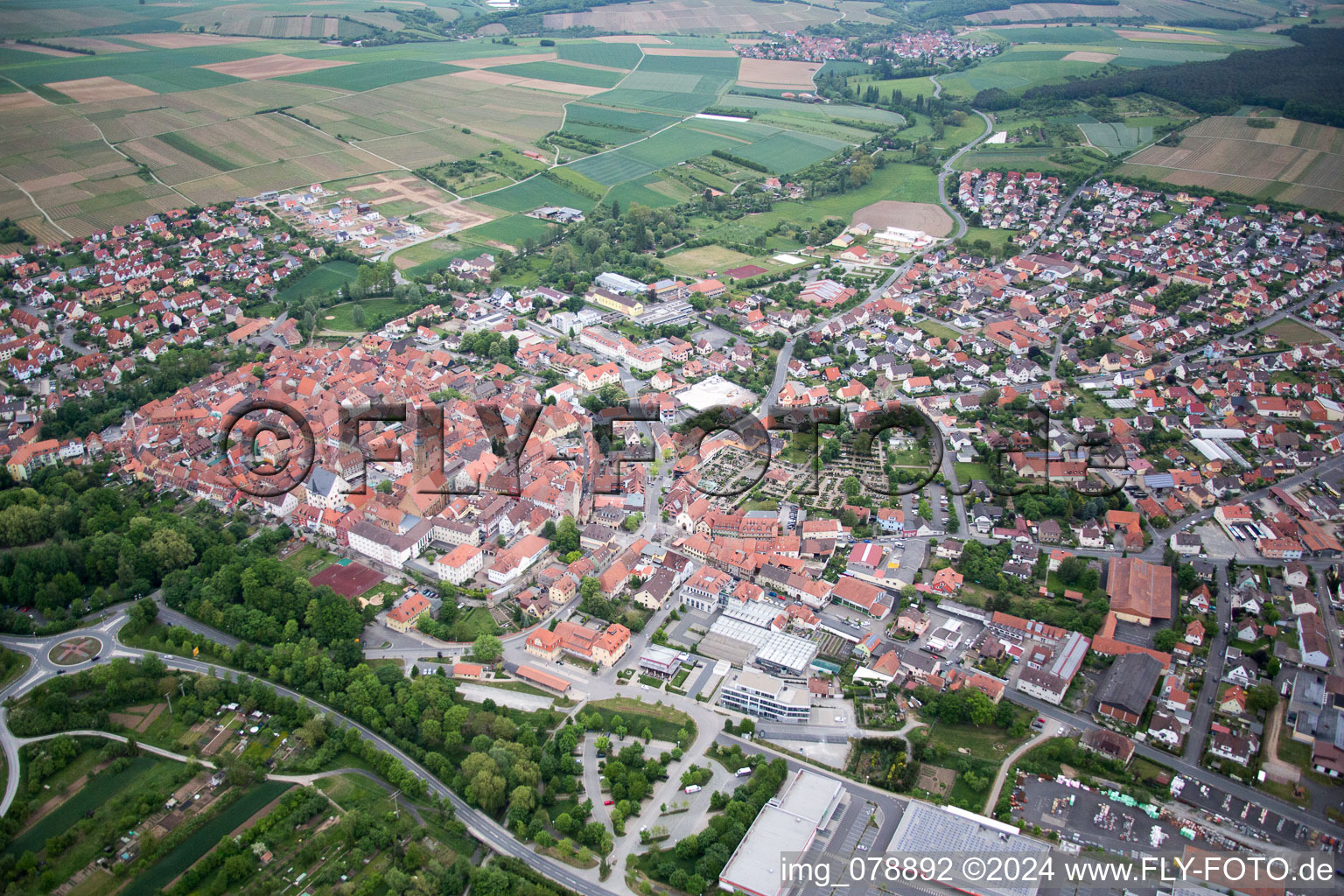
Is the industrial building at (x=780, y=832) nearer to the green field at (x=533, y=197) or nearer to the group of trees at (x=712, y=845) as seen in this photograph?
the group of trees at (x=712, y=845)

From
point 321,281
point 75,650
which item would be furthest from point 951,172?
point 75,650

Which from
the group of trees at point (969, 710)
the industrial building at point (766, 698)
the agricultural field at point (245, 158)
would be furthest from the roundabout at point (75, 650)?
the agricultural field at point (245, 158)

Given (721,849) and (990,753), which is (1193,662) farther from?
(721,849)

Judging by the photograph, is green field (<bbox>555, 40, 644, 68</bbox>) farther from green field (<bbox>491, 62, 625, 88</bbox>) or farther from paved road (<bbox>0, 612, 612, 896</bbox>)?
paved road (<bbox>0, 612, 612, 896</bbox>)

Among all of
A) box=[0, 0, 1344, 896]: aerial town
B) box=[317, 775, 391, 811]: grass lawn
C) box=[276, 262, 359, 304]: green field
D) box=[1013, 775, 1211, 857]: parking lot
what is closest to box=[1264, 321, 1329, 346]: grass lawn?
box=[0, 0, 1344, 896]: aerial town

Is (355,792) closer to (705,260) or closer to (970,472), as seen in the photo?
(970,472)

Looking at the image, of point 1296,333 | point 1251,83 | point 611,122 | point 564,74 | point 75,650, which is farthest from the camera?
point 564,74
